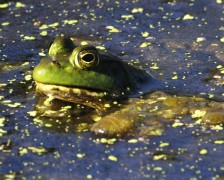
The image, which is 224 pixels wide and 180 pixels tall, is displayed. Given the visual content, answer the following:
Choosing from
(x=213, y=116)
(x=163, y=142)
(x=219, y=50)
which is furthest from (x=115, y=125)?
(x=219, y=50)

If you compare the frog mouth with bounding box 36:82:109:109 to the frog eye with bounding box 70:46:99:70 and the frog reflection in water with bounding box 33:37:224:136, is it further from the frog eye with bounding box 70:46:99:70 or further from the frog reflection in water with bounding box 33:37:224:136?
the frog eye with bounding box 70:46:99:70

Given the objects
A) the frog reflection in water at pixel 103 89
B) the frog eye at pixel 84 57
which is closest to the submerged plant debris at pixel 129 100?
the frog reflection in water at pixel 103 89

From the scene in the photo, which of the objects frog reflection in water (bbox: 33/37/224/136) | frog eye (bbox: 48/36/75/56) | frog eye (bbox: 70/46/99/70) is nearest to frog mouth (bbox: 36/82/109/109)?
frog reflection in water (bbox: 33/37/224/136)

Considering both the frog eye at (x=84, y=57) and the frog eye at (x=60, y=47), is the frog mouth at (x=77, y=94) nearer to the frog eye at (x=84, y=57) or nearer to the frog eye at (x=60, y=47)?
the frog eye at (x=84, y=57)

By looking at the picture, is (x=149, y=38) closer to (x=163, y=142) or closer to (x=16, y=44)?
(x=16, y=44)

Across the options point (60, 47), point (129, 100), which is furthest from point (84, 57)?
point (129, 100)

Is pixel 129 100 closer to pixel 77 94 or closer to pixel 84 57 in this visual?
pixel 77 94
